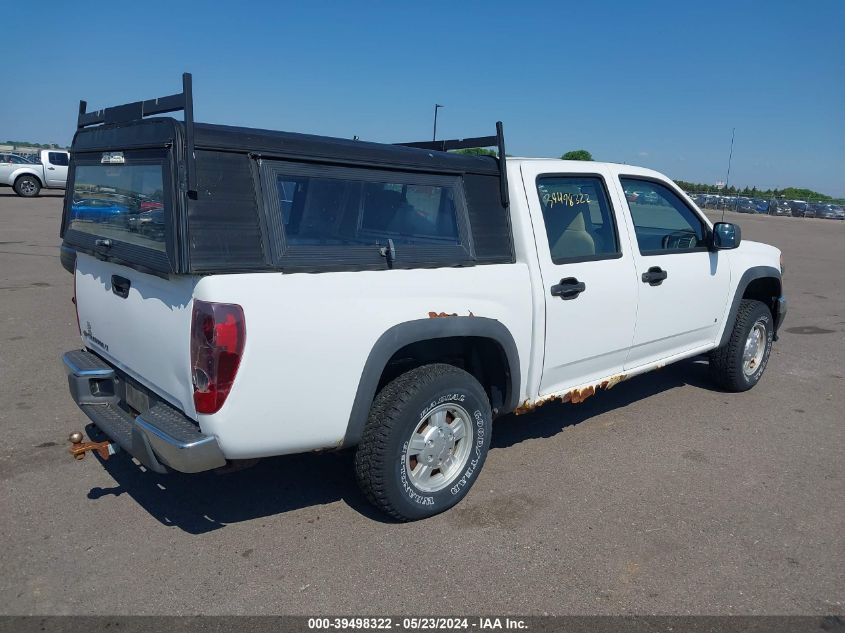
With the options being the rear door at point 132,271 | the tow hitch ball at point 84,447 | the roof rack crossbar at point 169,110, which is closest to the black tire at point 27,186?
the rear door at point 132,271

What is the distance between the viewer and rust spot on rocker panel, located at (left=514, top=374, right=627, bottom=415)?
164 inches

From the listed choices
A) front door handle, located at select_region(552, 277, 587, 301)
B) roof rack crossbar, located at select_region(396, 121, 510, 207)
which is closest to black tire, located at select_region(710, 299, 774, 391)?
front door handle, located at select_region(552, 277, 587, 301)

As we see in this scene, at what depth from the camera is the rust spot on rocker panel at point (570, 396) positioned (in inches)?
164

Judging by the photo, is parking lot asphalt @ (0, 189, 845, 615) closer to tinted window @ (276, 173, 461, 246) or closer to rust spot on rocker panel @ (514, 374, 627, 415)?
rust spot on rocker panel @ (514, 374, 627, 415)

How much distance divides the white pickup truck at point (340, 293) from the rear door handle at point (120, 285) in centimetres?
1

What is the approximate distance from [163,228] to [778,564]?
3.28m

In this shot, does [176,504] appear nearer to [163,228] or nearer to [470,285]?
[163,228]

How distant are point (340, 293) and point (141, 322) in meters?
0.98

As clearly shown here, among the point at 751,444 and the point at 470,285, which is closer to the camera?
the point at 470,285

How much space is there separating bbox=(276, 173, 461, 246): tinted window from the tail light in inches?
18.7

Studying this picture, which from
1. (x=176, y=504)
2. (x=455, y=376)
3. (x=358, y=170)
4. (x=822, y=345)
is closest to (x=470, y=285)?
(x=455, y=376)

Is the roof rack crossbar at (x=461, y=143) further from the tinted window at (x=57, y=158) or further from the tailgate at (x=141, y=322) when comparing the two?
the tinted window at (x=57, y=158)

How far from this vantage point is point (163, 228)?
3.11m

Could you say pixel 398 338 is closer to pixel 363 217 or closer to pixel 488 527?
pixel 363 217
